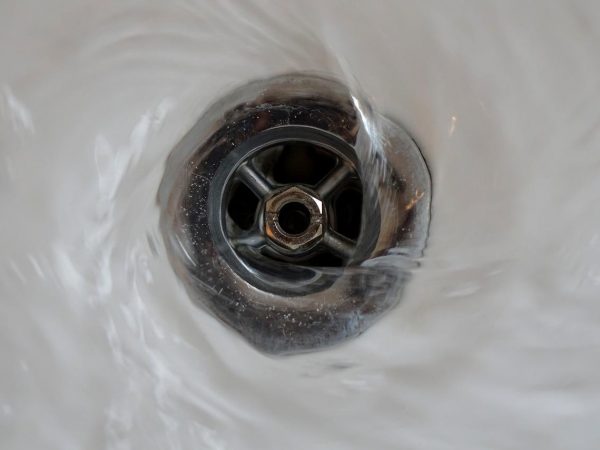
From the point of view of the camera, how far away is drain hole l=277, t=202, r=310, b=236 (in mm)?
565

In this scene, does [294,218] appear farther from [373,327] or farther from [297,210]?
[373,327]

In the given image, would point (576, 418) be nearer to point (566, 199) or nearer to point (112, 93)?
point (566, 199)

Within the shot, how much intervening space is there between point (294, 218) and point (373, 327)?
0.12 meters

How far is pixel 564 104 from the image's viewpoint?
46 cm

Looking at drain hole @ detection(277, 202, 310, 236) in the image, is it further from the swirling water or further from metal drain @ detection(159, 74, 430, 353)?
the swirling water

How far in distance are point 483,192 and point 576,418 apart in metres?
0.17

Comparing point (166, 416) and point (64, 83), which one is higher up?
point (64, 83)

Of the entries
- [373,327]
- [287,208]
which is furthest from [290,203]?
[373,327]

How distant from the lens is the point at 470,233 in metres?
0.49

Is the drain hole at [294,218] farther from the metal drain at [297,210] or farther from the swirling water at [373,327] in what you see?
the swirling water at [373,327]

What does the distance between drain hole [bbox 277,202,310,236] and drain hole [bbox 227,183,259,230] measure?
25 millimetres

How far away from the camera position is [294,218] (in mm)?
578

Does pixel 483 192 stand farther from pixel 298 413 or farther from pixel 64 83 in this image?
pixel 64 83

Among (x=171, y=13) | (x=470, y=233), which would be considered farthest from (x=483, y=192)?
(x=171, y=13)
